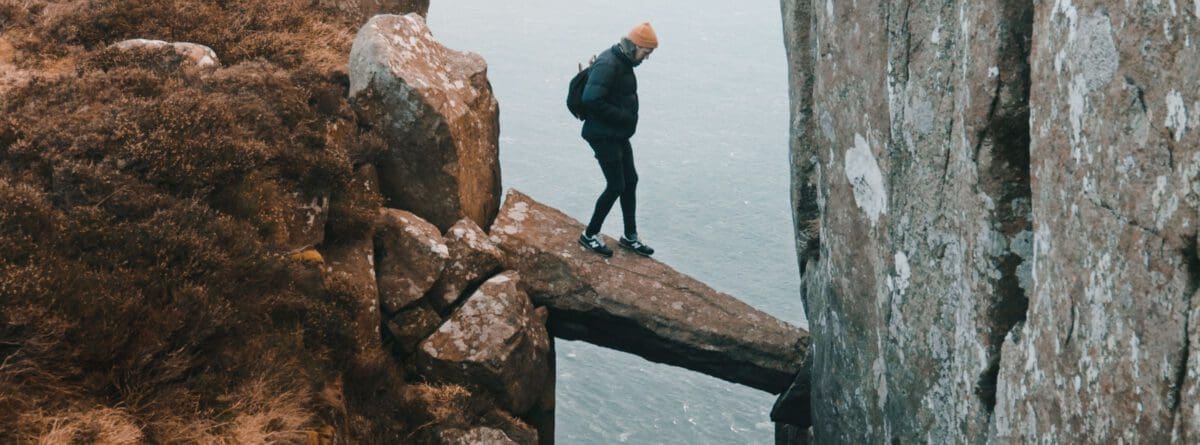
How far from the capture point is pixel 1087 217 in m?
5.96

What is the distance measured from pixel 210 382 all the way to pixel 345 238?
11.1 feet

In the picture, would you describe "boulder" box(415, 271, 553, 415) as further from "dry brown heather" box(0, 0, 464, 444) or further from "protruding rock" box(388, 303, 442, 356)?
"dry brown heather" box(0, 0, 464, 444)

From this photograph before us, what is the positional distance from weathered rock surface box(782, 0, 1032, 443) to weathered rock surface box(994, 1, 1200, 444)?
21.6 inches

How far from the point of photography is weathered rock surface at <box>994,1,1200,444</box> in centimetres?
506

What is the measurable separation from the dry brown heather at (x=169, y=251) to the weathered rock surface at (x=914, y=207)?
4.55 m

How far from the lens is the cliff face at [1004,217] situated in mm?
5270

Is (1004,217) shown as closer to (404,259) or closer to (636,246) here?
(404,259)

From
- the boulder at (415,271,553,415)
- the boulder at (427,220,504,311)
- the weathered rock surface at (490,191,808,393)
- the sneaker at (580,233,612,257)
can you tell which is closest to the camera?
the boulder at (415,271,553,415)

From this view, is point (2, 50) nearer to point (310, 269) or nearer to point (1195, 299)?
point (310, 269)

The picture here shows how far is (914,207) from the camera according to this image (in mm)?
9117

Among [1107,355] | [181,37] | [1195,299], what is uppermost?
[1195,299]

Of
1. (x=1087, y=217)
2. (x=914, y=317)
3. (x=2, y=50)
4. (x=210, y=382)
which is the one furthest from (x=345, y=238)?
(x=1087, y=217)

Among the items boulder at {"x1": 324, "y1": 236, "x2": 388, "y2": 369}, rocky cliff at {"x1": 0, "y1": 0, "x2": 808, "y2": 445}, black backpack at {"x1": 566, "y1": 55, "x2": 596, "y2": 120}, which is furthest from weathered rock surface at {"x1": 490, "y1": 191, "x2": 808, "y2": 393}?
boulder at {"x1": 324, "y1": 236, "x2": 388, "y2": 369}

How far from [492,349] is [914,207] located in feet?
16.2
